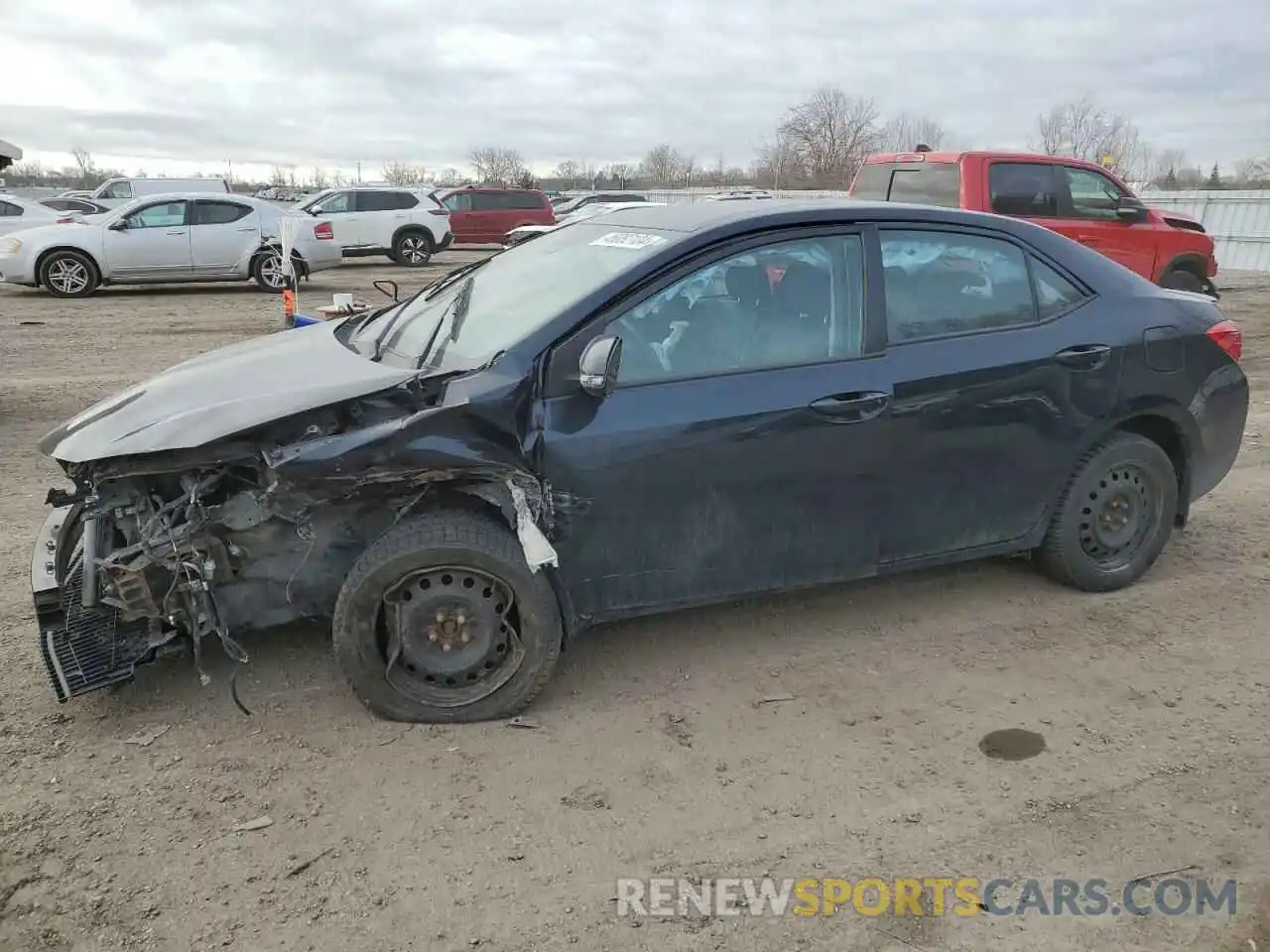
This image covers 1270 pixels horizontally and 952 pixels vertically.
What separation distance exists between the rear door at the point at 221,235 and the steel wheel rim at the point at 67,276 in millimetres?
1572

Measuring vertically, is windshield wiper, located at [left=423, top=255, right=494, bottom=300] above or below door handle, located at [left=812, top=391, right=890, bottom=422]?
above

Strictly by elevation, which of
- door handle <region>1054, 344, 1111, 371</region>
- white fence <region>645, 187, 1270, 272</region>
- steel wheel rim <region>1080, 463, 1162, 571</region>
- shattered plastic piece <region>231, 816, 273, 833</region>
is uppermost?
white fence <region>645, 187, 1270, 272</region>

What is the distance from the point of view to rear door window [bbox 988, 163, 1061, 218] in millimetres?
10070

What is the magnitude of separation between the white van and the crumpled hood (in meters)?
22.9

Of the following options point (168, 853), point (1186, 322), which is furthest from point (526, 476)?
point (1186, 322)

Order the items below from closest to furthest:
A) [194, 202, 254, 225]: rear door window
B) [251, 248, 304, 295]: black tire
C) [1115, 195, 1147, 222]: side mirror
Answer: [1115, 195, 1147, 222]: side mirror
[194, 202, 254, 225]: rear door window
[251, 248, 304, 295]: black tire

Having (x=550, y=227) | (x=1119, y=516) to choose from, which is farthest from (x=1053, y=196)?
(x=1119, y=516)

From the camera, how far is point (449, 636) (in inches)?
130

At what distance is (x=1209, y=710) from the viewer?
11.3 ft

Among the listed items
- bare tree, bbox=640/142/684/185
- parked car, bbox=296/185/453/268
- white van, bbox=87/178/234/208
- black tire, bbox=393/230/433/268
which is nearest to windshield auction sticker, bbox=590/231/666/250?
parked car, bbox=296/185/453/268

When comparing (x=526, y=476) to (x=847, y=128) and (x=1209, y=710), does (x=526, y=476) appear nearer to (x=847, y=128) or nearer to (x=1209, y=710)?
(x=1209, y=710)

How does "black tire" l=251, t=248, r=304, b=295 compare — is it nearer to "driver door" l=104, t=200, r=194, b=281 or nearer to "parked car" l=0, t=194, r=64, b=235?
Answer: "driver door" l=104, t=200, r=194, b=281

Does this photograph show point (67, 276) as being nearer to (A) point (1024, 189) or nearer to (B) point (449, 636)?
(A) point (1024, 189)

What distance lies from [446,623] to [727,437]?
116cm
